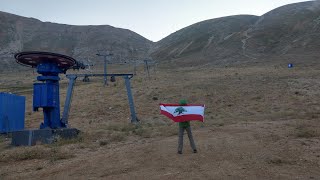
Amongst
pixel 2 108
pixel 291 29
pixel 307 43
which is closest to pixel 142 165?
pixel 2 108

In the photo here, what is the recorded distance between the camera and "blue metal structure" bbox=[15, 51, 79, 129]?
18359 mm

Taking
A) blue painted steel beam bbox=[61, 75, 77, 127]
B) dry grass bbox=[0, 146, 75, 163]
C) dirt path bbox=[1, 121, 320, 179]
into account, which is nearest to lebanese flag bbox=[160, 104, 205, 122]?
dirt path bbox=[1, 121, 320, 179]


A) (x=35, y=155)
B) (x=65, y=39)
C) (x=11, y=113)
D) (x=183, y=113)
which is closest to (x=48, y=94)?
(x=11, y=113)

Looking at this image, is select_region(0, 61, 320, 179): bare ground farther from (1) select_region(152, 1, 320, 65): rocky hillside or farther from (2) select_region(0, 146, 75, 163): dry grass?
(1) select_region(152, 1, 320, 65): rocky hillside

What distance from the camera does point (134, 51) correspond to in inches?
4774

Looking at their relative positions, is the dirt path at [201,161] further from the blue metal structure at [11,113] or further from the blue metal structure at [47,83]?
the blue metal structure at [11,113]

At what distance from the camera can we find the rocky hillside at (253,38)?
7206 centimetres

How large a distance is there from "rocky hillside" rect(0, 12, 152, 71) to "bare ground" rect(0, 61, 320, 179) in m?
82.4

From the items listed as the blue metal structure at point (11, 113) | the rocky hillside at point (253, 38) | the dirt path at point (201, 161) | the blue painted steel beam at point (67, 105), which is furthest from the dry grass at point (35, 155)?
the rocky hillside at point (253, 38)

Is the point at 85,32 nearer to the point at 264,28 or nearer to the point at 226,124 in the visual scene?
the point at 264,28

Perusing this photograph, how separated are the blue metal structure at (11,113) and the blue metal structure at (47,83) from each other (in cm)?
310

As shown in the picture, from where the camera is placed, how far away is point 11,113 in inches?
874

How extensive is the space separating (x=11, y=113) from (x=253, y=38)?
70.4 meters

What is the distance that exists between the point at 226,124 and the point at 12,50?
341 feet
